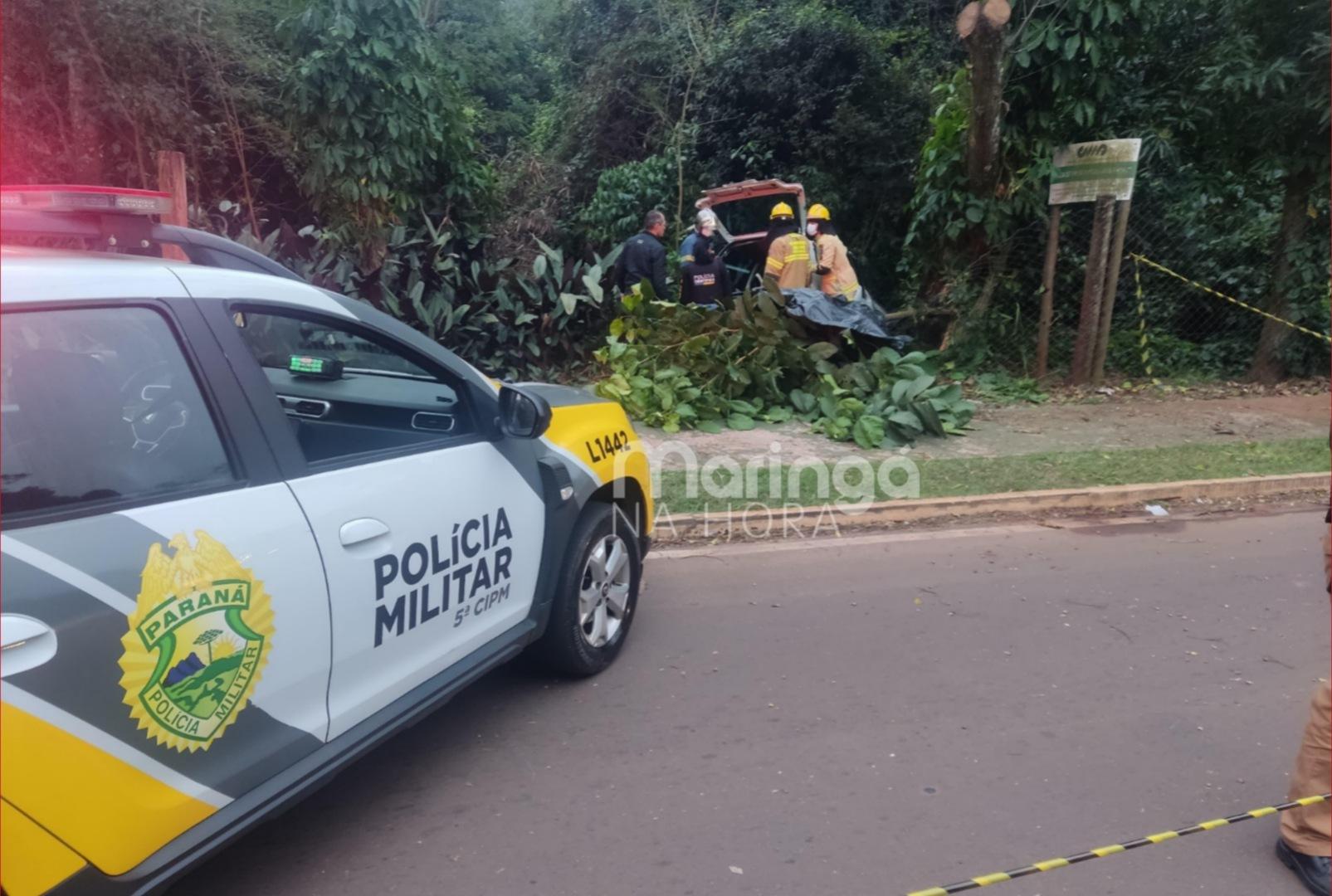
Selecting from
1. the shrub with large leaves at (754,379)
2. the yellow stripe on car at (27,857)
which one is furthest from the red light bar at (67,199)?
the shrub with large leaves at (754,379)

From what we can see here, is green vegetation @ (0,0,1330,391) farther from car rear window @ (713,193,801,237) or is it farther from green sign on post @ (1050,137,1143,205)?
car rear window @ (713,193,801,237)

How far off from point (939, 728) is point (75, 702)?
119 inches

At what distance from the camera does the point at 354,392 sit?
3.87 m

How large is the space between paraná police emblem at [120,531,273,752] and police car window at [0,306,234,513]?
223mm

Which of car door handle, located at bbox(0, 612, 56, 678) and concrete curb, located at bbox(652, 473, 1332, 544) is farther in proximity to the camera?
concrete curb, located at bbox(652, 473, 1332, 544)

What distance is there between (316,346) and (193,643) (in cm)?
167

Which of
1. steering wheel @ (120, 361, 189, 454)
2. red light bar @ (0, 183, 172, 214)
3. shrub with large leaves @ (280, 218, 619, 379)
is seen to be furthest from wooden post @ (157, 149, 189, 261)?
steering wheel @ (120, 361, 189, 454)

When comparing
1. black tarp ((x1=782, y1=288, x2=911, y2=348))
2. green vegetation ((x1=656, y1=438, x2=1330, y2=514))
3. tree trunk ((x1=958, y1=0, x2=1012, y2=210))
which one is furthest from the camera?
black tarp ((x1=782, y1=288, x2=911, y2=348))

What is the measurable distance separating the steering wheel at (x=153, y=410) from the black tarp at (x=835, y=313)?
7060 mm

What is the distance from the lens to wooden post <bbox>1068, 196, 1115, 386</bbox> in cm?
988

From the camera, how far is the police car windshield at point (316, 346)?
10.2 feet

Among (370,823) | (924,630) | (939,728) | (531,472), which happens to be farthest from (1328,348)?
(370,823)

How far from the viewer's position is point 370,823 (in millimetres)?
3266

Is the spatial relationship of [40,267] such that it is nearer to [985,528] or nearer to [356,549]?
[356,549]
